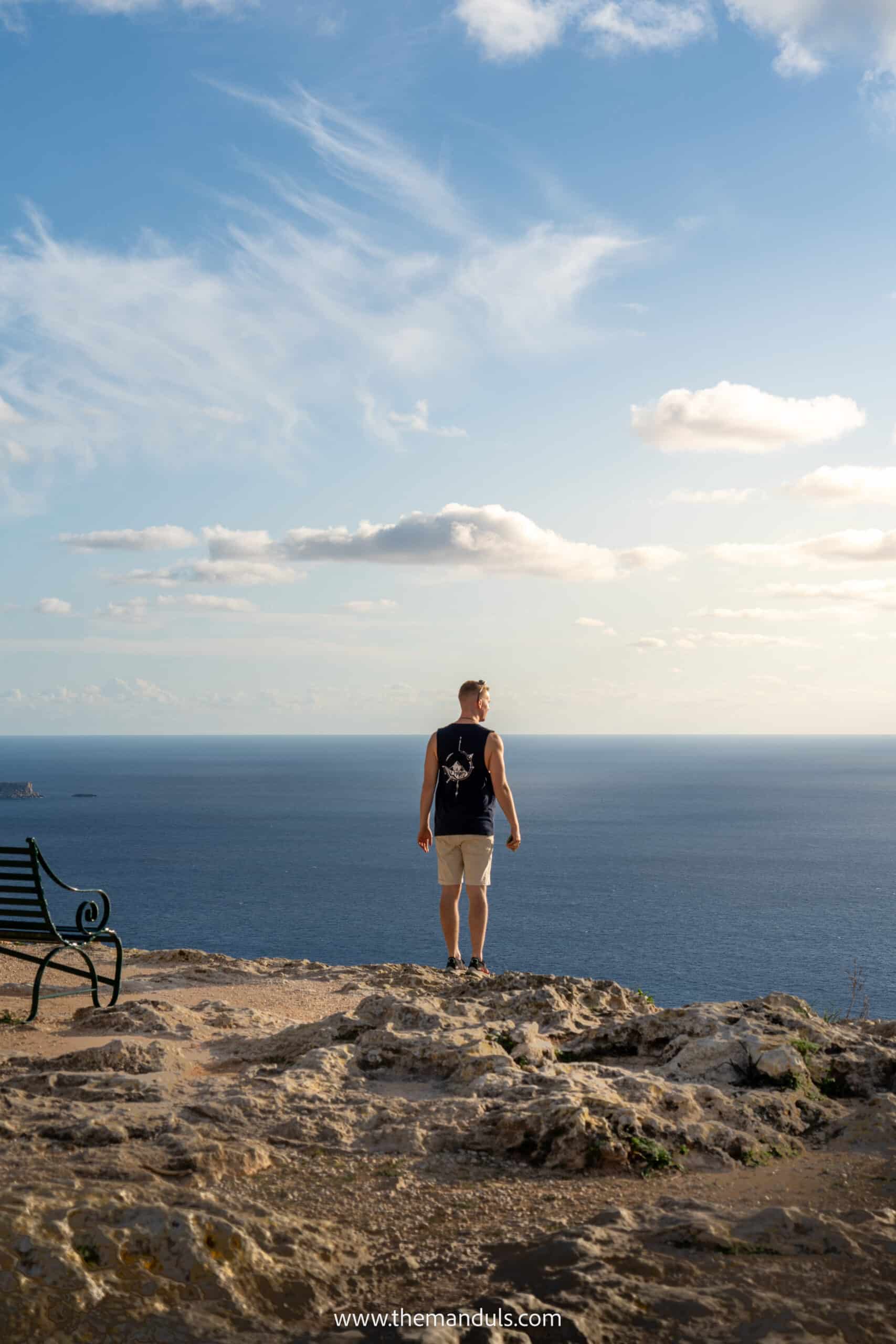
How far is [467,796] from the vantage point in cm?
782

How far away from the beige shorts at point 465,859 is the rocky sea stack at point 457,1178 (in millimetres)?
1802

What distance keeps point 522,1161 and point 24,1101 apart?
6.43ft

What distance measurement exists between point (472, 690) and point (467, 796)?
0.81 m

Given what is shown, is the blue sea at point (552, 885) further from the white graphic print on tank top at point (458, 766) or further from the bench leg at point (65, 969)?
the bench leg at point (65, 969)

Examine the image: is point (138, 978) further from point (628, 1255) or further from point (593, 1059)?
point (628, 1255)

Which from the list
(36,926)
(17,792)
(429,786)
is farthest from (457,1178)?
(17,792)

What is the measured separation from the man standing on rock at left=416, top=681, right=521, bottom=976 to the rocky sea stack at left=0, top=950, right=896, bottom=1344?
183cm

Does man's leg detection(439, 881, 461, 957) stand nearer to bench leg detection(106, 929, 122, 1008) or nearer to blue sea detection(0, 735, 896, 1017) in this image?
bench leg detection(106, 929, 122, 1008)

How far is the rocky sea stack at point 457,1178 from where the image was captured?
2648 millimetres

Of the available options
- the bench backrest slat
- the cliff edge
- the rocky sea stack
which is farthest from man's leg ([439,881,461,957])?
the cliff edge

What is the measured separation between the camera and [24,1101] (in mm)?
4031

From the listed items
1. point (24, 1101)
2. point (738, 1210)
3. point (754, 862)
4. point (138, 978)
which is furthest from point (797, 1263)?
point (754, 862)

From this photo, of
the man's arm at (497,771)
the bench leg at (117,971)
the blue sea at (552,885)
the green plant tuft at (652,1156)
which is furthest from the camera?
the blue sea at (552,885)

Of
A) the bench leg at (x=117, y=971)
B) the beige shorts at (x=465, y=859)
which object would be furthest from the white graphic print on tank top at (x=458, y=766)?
the bench leg at (x=117, y=971)
